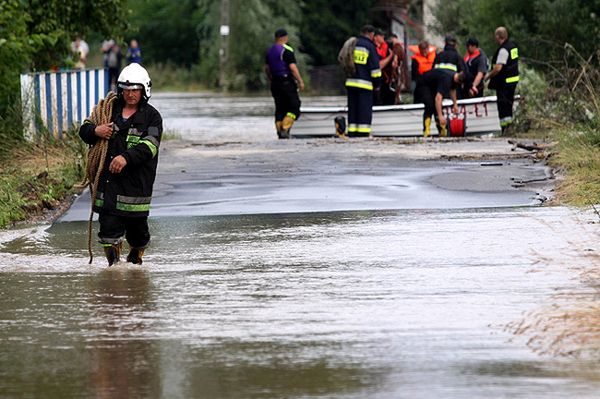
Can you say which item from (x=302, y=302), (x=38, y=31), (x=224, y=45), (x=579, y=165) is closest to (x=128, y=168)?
(x=302, y=302)

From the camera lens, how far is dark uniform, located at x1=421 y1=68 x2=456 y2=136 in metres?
23.3

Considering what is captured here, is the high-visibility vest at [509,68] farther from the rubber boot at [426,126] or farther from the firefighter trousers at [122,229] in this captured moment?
the firefighter trousers at [122,229]

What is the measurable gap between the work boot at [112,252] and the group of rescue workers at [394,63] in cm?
1261

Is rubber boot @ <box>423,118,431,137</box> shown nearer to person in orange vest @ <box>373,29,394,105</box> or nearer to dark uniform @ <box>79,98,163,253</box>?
person in orange vest @ <box>373,29,394,105</box>

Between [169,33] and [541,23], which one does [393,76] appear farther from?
[169,33]

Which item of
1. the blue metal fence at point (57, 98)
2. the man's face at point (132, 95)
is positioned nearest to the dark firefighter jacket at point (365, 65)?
the blue metal fence at point (57, 98)

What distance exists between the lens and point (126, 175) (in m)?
9.88

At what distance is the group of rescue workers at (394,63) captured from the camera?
2248 centimetres

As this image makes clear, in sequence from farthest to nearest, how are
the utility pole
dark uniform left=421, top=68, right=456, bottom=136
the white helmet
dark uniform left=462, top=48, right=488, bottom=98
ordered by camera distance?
the utility pole < dark uniform left=462, top=48, right=488, bottom=98 < dark uniform left=421, top=68, right=456, bottom=136 < the white helmet

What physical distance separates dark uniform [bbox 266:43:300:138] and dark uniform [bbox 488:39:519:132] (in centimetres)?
322

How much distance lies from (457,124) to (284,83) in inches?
114

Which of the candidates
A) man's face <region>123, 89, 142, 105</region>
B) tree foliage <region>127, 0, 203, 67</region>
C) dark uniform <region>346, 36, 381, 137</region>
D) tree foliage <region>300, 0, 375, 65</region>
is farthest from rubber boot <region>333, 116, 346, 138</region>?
tree foliage <region>127, 0, 203, 67</region>

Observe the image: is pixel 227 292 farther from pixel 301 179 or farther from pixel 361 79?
pixel 361 79

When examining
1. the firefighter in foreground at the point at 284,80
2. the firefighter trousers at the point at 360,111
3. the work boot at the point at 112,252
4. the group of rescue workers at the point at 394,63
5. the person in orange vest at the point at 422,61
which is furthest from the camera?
the person in orange vest at the point at 422,61
